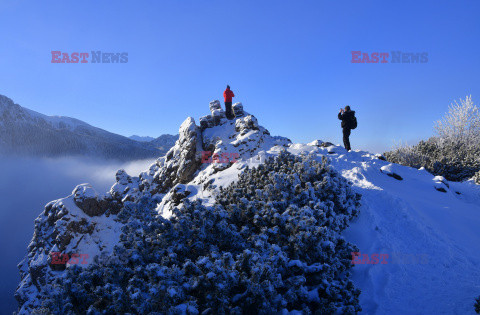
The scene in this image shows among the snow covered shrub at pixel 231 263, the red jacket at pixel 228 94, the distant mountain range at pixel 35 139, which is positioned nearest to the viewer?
the snow covered shrub at pixel 231 263

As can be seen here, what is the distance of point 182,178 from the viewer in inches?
775

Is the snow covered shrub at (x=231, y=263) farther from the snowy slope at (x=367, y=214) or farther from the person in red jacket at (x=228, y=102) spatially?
the person in red jacket at (x=228, y=102)

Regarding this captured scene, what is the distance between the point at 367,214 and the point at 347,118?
26.9 feet

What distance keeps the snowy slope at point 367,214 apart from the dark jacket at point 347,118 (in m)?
1.65

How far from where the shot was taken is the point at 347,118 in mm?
15484

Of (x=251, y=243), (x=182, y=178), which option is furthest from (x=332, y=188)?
(x=182, y=178)

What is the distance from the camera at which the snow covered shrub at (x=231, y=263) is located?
399cm

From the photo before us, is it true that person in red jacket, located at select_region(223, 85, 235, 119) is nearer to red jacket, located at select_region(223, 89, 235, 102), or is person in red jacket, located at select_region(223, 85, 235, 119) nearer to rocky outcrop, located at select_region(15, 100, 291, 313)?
red jacket, located at select_region(223, 89, 235, 102)

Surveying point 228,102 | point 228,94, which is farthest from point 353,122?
point 228,102

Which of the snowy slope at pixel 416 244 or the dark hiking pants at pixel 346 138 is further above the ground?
the dark hiking pants at pixel 346 138

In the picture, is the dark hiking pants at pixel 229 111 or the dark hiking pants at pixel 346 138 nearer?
the dark hiking pants at pixel 346 138

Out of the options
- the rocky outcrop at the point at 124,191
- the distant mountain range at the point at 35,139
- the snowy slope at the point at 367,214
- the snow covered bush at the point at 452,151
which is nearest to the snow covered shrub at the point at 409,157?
the snow covered bush at the point at 452,151

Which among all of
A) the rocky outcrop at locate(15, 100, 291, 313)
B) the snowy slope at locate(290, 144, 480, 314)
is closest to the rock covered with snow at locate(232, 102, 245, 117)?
the rocky outcrop at locate(15, 100, 291, 313)

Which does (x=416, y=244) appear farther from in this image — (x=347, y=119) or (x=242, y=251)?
(x=347, y=119)
